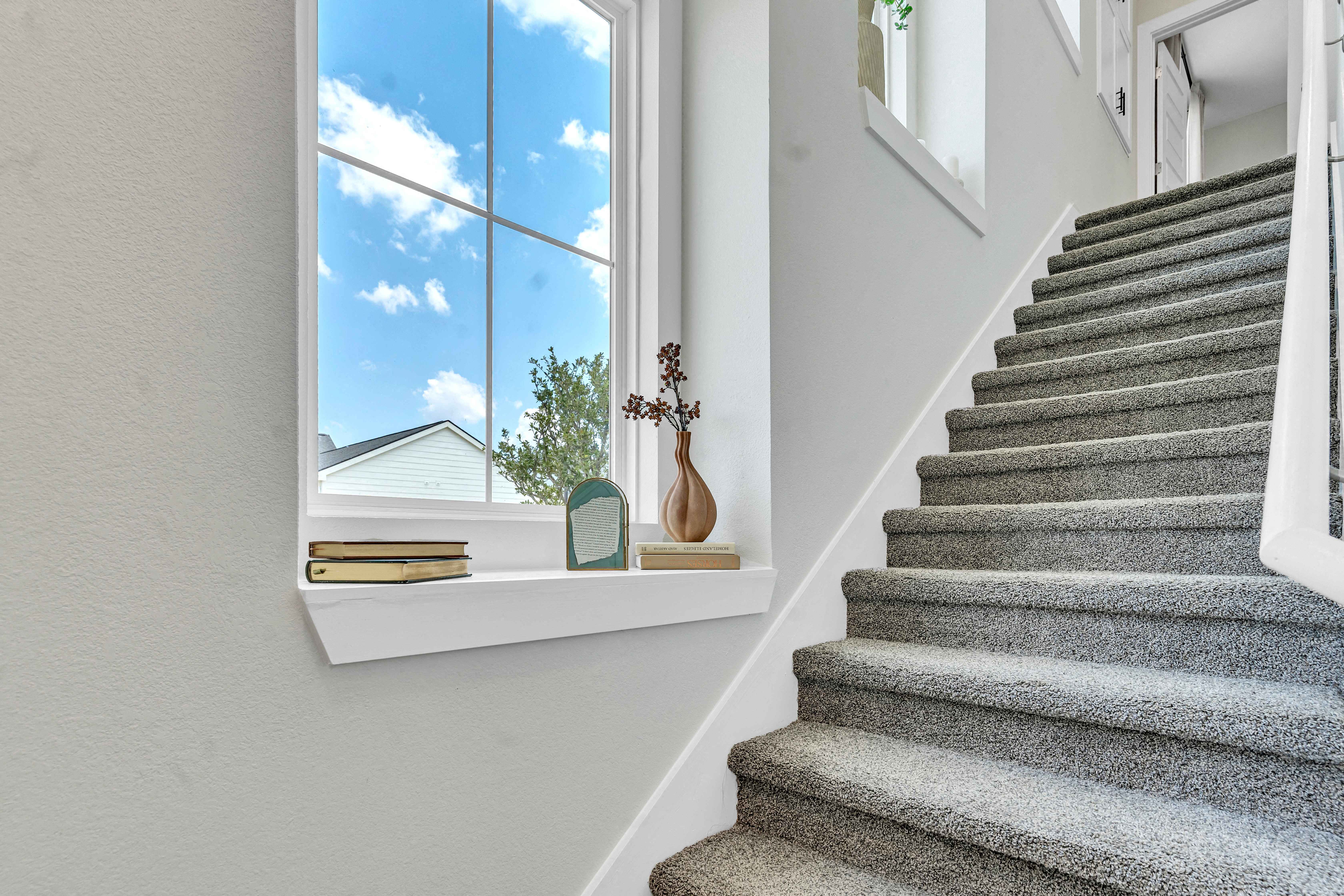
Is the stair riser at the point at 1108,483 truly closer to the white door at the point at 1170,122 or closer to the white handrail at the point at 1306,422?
the white handrail at the point at 1306,422

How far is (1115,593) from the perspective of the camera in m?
1.40

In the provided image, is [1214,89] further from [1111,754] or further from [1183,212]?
[1111,754]

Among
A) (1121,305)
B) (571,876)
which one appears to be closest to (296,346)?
(571,876)

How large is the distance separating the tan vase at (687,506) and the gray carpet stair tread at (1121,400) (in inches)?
46.3

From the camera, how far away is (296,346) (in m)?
0.87

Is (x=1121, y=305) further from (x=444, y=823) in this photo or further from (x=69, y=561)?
(x=69, y=561)

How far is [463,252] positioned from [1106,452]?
1.54m

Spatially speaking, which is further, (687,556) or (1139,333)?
(1139,333)

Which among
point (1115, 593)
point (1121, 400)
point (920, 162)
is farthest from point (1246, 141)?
point (1115, 593)

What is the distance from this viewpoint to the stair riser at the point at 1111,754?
1.05 metres

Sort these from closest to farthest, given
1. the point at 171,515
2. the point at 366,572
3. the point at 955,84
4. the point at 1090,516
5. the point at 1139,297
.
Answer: the point at 171,515 → the point at 366,572 → the point at 1090,516 → the point at 1139,297 → the point at 955,84

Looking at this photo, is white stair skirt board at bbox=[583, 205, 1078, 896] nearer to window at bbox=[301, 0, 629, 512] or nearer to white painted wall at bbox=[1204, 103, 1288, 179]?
window at bbox=[301, 0, 629, 512]

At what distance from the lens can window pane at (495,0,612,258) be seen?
1409 mm

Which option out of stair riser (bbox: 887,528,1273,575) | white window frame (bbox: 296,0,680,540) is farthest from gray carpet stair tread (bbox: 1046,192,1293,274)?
white window frame (bbox: 296,0,680,540)
